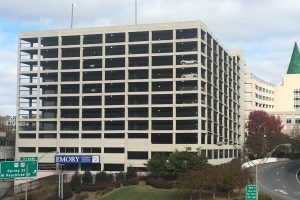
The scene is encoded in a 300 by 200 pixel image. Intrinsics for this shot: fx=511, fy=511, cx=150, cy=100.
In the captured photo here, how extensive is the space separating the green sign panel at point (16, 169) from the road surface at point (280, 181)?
34134 millimetres

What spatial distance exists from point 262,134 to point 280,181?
49510 millimetres

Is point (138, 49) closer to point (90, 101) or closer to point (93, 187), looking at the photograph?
point (90, 101)

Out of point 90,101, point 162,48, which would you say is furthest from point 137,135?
point 162,48

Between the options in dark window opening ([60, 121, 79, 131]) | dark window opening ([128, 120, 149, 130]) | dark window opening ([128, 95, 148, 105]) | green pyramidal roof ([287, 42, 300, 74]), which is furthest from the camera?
green pyramidal roof ([287, 42, 300, 74])

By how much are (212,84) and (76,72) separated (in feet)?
94.3

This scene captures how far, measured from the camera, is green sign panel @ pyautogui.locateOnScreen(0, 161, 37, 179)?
171ft

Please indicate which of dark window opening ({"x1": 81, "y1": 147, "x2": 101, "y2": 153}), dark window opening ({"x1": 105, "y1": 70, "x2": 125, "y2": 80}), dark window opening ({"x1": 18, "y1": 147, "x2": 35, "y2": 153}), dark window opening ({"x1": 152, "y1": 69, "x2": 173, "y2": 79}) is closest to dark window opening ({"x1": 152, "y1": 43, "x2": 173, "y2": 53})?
dark window opening ({"x1": 152, "y1": 69, "x2": 173, "y2": 79})

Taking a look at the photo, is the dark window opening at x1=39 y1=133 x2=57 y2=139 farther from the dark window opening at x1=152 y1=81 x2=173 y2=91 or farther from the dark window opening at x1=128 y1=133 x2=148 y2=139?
the dark window opening at x1=152 y1=81 x2=173 y2=91

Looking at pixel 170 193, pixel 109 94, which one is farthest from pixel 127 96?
pixel 170 193

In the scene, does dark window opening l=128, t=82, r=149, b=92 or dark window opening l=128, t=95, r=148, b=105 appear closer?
dark window opening l=128, t=95, r=148, b=105

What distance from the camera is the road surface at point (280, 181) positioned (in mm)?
73662

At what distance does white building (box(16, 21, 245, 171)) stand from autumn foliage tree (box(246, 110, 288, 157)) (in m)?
18.6

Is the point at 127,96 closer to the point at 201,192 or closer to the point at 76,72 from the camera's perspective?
the point at 76,72

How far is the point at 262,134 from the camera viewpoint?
135750 millimetres
